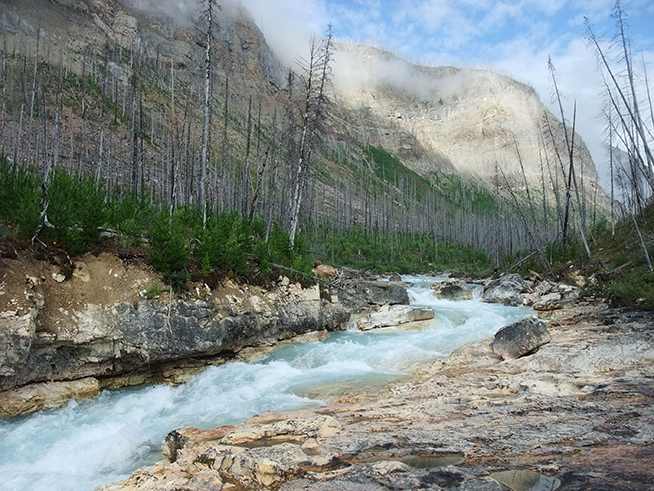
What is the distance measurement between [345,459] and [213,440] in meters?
1.81

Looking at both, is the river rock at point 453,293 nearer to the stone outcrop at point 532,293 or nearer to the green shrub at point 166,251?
the stone outcrop at point 532,293

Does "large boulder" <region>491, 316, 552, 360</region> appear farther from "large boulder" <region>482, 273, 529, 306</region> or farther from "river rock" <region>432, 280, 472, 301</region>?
"river rock" <region>432, 280, 472, 301</region>

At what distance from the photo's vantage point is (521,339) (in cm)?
803

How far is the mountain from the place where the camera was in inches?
971

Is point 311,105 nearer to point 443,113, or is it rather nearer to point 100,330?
point 100,330

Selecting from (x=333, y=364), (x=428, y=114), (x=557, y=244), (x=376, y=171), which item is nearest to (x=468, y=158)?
(x=428, y=114)

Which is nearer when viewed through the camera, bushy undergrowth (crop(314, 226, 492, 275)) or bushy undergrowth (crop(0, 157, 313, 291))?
bushy undergrowth (crop(0, 157, 313, 291))

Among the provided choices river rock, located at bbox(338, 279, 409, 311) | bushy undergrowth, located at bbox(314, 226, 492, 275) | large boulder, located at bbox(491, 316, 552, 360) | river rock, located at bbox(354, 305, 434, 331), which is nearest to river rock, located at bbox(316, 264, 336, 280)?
river rock, located at bbox(338, 279, 409, 311)

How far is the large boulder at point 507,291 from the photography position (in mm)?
18597

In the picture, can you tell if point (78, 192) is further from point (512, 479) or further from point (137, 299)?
point (512, 479)

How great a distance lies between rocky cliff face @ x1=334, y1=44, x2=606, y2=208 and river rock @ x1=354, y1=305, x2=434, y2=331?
130493 mm

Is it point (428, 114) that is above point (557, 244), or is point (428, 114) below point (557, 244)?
above

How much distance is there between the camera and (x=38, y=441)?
5367 millimetres

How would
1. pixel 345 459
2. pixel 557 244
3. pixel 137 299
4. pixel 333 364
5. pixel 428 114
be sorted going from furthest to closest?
pixel 428 114, pixel 557 244, pixel 333 364, pixel 137 299, pixel 345 459
